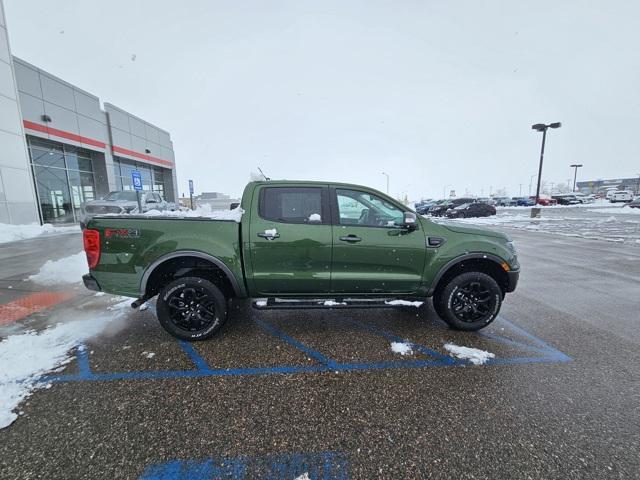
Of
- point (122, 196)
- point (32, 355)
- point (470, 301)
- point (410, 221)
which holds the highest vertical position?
point (122, 196)

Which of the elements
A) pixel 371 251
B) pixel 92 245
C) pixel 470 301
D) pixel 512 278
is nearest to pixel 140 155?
pixel 92 245

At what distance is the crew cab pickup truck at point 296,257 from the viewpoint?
3299 millimetres

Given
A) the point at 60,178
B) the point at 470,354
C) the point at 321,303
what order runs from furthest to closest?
the point at 60,178 → the point at 321,303 → the point at 470,354

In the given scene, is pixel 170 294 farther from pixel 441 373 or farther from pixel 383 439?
pixel 441 373

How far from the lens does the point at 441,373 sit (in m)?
2.81

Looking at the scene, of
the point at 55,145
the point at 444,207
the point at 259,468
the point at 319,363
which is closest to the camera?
the point at 259,468

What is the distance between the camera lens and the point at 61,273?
625 cm

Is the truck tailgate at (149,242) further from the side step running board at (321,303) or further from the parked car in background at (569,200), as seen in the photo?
the parked car in background at (569,200)

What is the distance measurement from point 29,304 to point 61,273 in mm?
1989

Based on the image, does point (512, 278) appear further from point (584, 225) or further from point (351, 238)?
point (584, 225)

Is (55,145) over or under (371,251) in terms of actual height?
over

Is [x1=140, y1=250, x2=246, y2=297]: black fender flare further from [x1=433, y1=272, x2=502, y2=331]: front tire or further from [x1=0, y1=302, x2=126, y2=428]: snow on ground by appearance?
[x1=433, y1=272, x2=502, y2=331]: front tire

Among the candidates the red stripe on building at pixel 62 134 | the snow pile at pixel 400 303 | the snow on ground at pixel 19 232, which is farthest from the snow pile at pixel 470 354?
the red stripe on building at pixel 62 134

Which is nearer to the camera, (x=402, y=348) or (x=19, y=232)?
(x=402, y=348)
